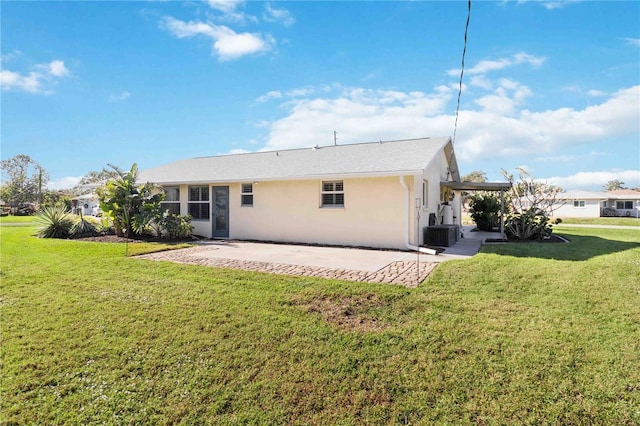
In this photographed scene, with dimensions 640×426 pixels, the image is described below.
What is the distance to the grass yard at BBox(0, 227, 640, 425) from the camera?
3145 millimetres

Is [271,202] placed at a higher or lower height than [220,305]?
higher

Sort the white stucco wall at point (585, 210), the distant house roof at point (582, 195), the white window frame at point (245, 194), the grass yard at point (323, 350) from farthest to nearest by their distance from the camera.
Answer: the distant house roof at point (582, 195)
the white stucco wall at point (585, 210)
the white window frame at point (245, 194)
the grass yard at point (323, 350)

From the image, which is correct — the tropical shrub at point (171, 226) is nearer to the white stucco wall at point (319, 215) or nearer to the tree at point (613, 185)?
the white stucco wall at point (319, 215)

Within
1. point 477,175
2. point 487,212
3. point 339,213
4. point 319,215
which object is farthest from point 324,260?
point 477,175

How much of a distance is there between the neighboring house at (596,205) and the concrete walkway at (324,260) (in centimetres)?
3906

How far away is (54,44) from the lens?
10859 millimetres

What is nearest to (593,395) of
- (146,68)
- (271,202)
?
(271,202)

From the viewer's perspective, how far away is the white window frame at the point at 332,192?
39.4ft

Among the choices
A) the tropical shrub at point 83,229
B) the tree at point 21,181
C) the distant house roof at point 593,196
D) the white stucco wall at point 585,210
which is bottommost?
the tropical shrub at point 83,229

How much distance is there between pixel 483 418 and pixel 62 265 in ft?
30.1

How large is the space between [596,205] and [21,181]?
266 ft

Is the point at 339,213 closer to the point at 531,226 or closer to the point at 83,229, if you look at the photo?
the point at 531,226

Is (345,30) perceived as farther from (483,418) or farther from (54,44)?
(483,418)

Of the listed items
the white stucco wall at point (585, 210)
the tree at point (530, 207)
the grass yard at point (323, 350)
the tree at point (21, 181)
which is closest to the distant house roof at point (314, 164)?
the tree at point (530, 207)
